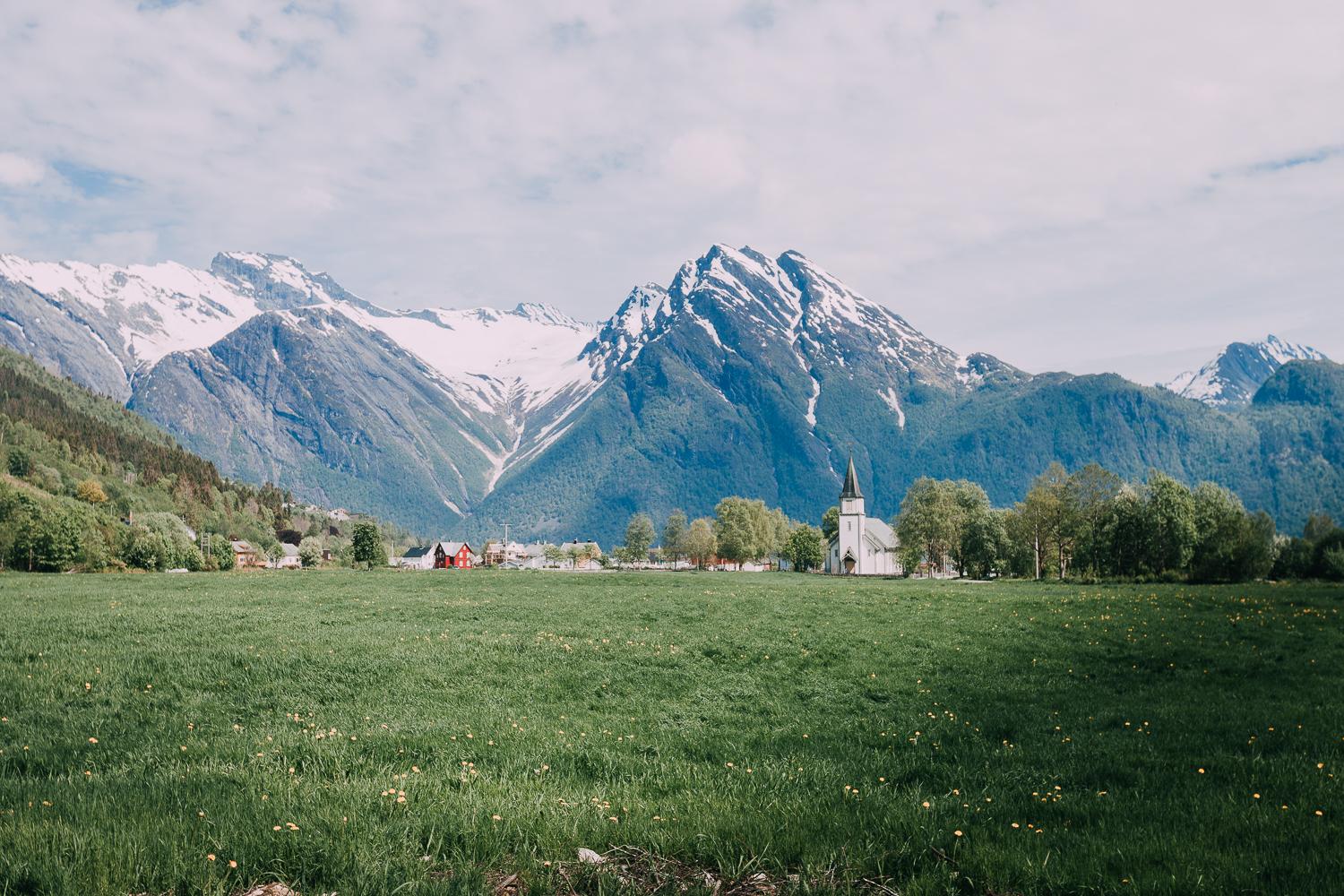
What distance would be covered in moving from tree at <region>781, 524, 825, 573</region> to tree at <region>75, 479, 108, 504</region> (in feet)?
463

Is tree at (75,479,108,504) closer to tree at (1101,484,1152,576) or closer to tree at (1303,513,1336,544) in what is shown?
tree at (1101,484,1152,576)

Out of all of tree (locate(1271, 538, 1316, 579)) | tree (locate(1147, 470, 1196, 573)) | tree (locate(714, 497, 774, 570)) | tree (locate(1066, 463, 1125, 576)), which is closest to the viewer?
tree (locate(1147, 470, 1196, 573))

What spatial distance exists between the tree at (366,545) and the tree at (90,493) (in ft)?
244

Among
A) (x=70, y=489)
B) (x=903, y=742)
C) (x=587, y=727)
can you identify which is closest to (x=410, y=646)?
(x=587, y=727)

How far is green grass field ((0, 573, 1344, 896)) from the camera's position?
735 centimetres

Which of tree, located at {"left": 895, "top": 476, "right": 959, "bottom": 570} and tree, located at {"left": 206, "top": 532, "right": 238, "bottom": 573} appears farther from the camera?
tree, located at {"left": 206, "top": 532, "right": 238, "bottom": 573}

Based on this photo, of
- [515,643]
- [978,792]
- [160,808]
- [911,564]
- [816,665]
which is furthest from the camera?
[911,564]

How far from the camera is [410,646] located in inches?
904

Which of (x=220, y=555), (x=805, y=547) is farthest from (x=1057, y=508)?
(x=220, y=555)

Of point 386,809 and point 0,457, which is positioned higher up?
point 0,457

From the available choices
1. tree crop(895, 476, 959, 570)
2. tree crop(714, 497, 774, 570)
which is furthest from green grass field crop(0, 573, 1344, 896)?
tree crop(714, 497, 774, 570)

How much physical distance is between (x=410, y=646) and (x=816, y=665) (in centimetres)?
1158

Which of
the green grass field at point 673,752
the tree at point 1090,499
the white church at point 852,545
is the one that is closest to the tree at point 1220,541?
the tree at point 1090,499

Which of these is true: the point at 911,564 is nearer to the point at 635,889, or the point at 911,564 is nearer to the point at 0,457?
the point at 635,889
